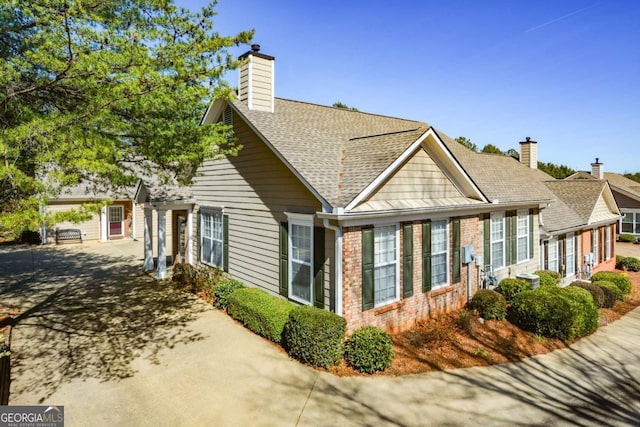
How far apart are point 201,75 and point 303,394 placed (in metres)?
7.41

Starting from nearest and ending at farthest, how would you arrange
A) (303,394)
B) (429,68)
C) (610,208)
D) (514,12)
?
(303,394) → (514,12) → (429,68) → (610,208)

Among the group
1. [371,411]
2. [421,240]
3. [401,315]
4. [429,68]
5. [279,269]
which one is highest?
[429,68]

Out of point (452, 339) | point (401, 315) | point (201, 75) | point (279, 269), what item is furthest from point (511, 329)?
point (201, 75)

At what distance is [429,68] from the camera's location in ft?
53.7

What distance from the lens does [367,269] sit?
9.18 metres

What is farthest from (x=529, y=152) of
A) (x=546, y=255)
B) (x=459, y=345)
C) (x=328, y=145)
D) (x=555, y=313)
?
(x=459, y=345)

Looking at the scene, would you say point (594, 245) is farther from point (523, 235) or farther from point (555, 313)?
point (555, 313)

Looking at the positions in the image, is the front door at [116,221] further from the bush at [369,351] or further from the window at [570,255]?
the window at [570,255]

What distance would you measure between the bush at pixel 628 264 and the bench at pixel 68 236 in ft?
115

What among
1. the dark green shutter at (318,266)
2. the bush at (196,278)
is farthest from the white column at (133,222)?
the dark green shutter at (318,266)

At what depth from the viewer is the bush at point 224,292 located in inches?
463

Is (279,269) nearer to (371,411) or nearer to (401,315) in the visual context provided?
(401,315)

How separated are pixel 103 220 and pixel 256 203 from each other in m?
19.6

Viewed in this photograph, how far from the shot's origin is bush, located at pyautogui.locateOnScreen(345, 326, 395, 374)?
7.88 metres
